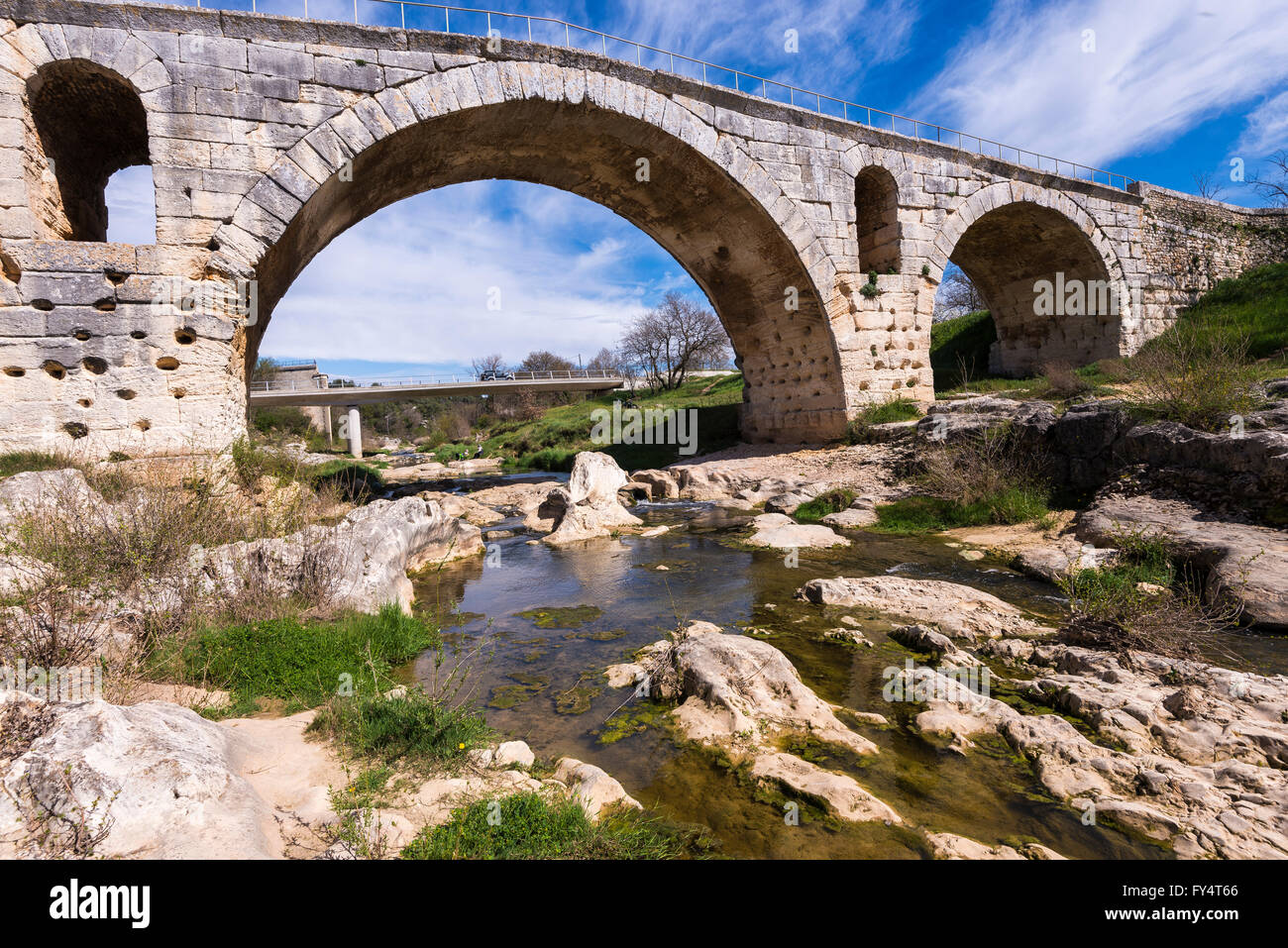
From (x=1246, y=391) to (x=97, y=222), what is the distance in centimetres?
1687

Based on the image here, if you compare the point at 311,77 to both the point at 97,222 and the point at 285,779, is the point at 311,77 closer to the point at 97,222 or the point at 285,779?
the point at 97,222

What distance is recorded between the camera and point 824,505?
10.1 m

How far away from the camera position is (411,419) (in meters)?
58.0

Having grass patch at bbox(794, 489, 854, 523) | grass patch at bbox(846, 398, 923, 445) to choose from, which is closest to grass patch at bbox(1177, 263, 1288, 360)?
grass patch at bbox(846, 398, 923, 445)

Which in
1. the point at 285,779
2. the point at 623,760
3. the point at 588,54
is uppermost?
the point at 588,54

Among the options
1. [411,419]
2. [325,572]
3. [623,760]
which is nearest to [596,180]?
[325,572]

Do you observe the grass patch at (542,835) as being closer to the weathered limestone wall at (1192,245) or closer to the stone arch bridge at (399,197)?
the stone arch bridge at (399,197)

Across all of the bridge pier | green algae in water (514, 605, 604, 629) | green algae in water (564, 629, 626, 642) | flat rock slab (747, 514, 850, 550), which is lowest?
green algae in water (564, 629, 626, 642)

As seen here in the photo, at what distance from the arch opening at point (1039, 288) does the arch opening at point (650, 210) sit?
20.9 feet

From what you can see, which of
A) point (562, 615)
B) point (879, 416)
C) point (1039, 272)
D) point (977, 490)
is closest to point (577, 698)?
point (562, 615)

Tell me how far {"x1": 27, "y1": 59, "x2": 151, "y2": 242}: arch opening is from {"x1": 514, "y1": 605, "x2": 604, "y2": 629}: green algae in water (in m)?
8.27

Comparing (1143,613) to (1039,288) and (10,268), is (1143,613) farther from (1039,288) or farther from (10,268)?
(1039,288)

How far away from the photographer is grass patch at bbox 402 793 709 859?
7.23 ft

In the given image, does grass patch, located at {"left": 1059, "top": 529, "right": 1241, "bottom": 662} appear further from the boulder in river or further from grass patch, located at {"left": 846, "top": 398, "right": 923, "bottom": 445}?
grass patch, located at {"left": 846, "top": 398, "right": 923, "bottom": 445}
